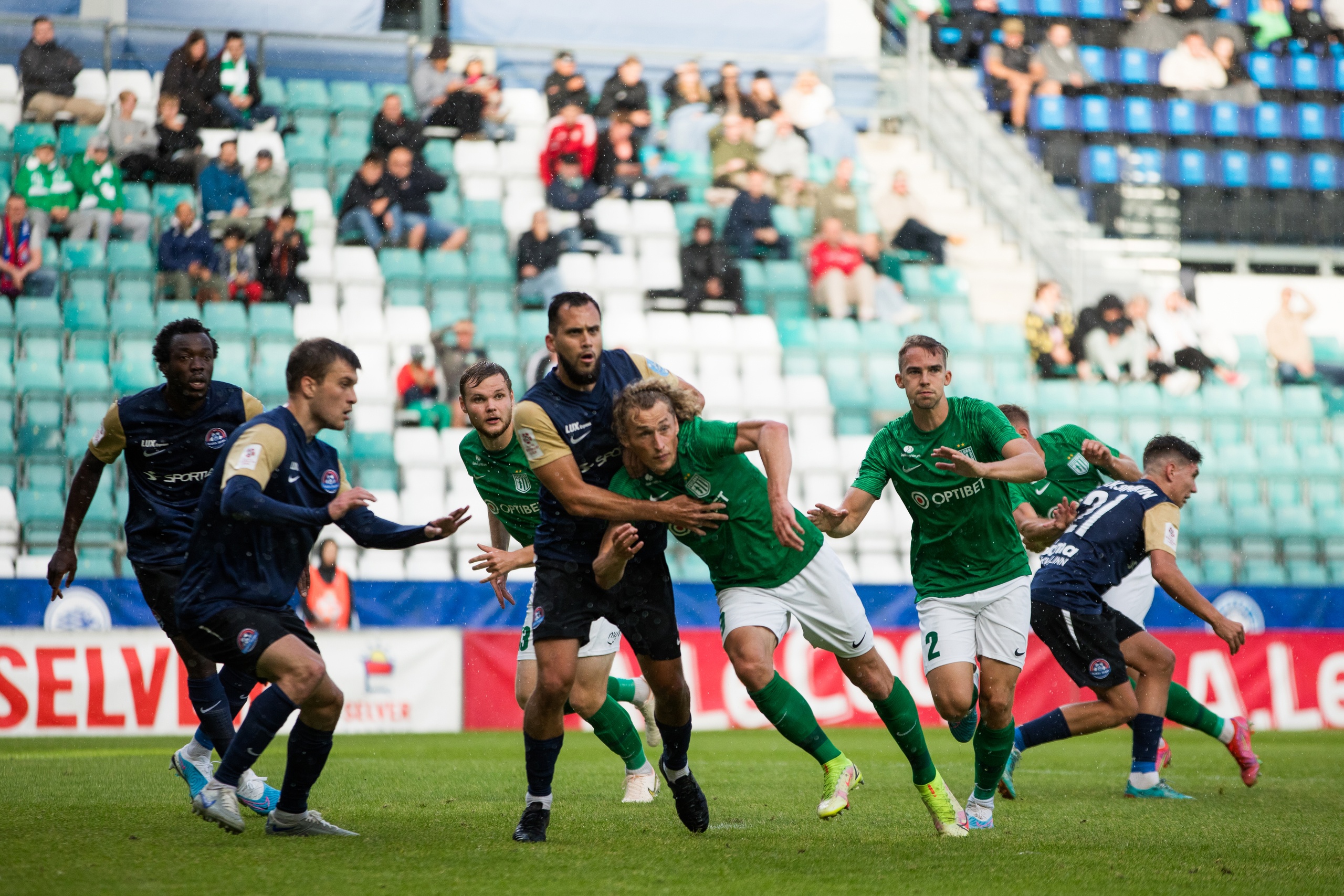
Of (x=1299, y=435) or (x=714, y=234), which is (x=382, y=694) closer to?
(x=714, y=234)

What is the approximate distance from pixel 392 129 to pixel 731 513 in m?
14.0

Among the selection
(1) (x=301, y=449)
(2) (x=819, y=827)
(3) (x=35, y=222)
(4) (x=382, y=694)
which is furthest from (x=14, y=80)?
(2) (x=819, y=827)

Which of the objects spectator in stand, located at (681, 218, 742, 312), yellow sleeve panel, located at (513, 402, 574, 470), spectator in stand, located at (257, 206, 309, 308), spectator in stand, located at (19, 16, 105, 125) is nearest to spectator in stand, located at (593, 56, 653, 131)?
spectator in stand, located at (681, 218, 742, 312)

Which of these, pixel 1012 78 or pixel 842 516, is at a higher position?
pixel 1012 78

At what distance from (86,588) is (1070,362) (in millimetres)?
12695

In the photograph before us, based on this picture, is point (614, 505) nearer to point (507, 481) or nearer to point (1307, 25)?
point (507, 481)

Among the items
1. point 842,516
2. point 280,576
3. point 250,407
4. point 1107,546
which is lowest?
point 1107,546

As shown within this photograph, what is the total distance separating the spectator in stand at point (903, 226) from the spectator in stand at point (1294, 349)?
497 cm

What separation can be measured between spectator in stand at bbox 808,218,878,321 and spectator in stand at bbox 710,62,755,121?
222cm

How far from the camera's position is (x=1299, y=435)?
20.1 m

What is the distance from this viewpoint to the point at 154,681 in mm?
12867

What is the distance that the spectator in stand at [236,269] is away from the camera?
17047mm

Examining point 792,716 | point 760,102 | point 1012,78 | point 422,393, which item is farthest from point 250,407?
point 1012,78

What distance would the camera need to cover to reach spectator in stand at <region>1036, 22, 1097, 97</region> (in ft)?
76.6
